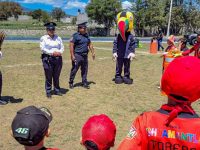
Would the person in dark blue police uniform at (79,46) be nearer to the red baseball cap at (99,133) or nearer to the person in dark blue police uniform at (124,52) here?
the person in dark blue police uniform at (124,52)

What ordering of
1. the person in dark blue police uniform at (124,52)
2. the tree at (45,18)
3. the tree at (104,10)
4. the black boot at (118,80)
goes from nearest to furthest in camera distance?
the person in dark blue police uniform at (124,52) < the black boot at (118,80) < the tree at (104,10) < the tree at (45,18)

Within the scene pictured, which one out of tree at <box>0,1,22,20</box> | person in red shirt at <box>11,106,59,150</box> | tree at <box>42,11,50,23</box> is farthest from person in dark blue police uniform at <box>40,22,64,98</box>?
→ tree at <box>0,1,22,20</box>

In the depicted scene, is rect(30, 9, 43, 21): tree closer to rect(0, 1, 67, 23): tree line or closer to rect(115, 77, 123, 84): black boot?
rect(0, 1, 67, 23): tree line

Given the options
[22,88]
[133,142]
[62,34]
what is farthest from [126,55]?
[62,34]

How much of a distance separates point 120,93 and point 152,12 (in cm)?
4525

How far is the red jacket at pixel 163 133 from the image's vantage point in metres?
2.04

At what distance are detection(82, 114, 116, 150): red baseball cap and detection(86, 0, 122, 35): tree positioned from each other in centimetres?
4888

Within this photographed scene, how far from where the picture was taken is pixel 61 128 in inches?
237

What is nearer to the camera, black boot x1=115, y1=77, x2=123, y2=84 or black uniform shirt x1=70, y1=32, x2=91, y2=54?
black uniform shirt x1=70, y1=32, x2=91, y2=54

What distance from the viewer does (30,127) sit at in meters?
2.09

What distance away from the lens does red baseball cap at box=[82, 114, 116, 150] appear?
2.08 m

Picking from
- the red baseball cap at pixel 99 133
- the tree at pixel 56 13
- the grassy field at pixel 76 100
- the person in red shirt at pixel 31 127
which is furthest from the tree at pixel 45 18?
the red baseball cap at pixel 99 133

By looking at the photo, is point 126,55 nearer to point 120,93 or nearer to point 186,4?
point 120,93

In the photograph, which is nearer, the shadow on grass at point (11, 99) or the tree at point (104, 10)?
the shadow on grass at point (11, 99)
